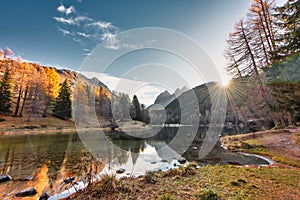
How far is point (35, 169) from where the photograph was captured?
8867 mm

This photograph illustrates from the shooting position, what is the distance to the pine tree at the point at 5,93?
105ft

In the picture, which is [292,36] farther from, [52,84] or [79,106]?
[52,84]

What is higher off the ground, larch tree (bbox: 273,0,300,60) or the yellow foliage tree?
the yellow foliage tree

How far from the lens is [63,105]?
45.0m

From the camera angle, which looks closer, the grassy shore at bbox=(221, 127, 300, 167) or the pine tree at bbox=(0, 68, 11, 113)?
the grassy shore at bbox=(221, 127, 300, 167)

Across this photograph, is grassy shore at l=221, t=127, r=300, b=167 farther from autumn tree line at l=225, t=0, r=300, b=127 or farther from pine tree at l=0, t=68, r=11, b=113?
pine tree at l=0, t=68, r=11, b=113

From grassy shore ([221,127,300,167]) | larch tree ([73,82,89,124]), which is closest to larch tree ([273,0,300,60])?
grassy shore ([221,127,300,167])

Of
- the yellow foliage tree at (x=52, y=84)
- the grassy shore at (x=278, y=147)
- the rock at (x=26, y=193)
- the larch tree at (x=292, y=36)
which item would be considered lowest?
the rock at (x=26, y=193)

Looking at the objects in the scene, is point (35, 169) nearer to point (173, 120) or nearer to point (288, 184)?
point (288, 184)

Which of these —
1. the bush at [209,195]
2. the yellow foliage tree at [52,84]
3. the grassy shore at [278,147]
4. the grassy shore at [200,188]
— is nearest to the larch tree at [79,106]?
the yellow foliage tree at [52,84]

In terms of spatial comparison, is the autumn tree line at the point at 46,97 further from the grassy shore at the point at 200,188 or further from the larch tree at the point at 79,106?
the grassy shore at the point at 200,188

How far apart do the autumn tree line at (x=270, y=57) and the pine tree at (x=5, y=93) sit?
139 feet

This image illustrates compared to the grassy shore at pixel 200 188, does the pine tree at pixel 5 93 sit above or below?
above

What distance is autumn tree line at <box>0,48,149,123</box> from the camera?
34656 mm
